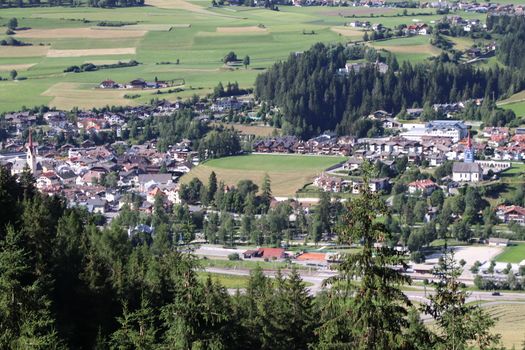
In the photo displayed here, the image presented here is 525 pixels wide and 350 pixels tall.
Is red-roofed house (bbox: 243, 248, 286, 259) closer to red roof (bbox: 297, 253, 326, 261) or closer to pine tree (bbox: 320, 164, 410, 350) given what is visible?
red roof (bbox: 297, 253, 326, 261)

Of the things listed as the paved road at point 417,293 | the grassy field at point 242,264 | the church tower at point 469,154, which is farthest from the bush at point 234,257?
the church tower at point 469,154

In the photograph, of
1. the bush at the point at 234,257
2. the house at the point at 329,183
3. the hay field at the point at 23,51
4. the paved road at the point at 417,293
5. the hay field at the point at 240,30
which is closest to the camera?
the paved road at the point at 417,293

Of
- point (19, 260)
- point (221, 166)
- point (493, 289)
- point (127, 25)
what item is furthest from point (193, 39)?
point (19, 260)

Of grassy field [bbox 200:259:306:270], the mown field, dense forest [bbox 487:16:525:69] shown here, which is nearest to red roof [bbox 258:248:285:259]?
grassy field [bbox 200:259:306:270]

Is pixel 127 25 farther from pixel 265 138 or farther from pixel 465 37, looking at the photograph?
pixel 265 138

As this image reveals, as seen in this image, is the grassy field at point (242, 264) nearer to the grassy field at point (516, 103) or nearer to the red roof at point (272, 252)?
the red roof at point (272, 252)

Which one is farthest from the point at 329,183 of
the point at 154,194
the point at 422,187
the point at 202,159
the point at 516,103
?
the point at 516,103
